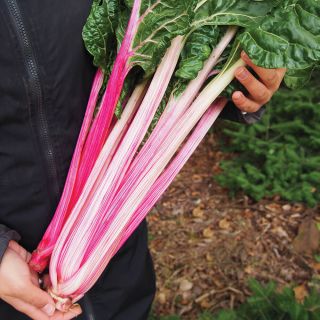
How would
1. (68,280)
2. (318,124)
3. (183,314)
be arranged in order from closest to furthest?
1. (68,280)
2. (183,314)
3. (318,124)

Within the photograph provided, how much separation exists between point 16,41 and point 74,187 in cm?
39

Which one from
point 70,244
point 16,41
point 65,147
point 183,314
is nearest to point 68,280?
point 70,244

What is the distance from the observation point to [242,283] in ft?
8.60

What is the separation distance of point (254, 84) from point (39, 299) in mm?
770

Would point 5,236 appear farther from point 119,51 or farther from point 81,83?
point 119,51

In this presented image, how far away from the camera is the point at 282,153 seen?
2943 millimetres

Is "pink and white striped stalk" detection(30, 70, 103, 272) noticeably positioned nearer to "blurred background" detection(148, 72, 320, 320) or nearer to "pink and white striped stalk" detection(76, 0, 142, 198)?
"pink and white striped stalk" detection(76, 0, 142, 198)

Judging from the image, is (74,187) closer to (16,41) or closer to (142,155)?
(142,155)

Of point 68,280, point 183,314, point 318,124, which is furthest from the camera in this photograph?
point 318,124

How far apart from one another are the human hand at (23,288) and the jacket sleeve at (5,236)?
0.06 feet

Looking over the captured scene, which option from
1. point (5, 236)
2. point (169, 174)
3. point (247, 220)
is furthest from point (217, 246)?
point (5, 236)

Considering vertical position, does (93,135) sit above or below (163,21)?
below

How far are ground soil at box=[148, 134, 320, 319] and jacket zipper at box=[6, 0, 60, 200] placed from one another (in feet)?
5.22

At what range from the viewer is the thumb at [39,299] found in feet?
3.55
